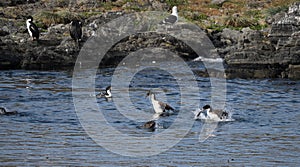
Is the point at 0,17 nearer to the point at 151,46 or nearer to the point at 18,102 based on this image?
the point at 151,46

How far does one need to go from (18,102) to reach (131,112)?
3454 mm

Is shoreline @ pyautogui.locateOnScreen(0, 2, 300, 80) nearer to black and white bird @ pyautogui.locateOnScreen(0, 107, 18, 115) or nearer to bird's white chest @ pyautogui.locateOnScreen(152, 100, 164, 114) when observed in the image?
bird's white chest @ pyautogui.locateOnScreen(152, 100, 164, 114)

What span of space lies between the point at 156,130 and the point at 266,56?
38.4ft

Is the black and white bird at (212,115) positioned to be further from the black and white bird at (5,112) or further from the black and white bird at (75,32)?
the black and white bird at (75,32)

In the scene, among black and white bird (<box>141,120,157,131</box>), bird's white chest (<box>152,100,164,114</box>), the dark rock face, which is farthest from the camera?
the dark rock face

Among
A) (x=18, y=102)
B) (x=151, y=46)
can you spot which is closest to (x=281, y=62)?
(x=151, y=46)

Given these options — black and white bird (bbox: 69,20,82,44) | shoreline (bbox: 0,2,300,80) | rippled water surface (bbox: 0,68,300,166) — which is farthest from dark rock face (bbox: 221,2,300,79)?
black and white bird (bbox: 69,20,82,44)

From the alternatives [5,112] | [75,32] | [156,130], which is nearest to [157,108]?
[156,130]

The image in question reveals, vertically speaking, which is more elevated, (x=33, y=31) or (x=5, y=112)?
(x=33, y=31)

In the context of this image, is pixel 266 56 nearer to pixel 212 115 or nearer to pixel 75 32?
pixel 75 32

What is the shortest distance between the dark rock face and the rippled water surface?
1.14 meters

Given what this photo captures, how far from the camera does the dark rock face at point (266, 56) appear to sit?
24406mm

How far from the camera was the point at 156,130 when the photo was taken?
14430mm

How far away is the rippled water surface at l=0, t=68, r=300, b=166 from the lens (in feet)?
38.2
